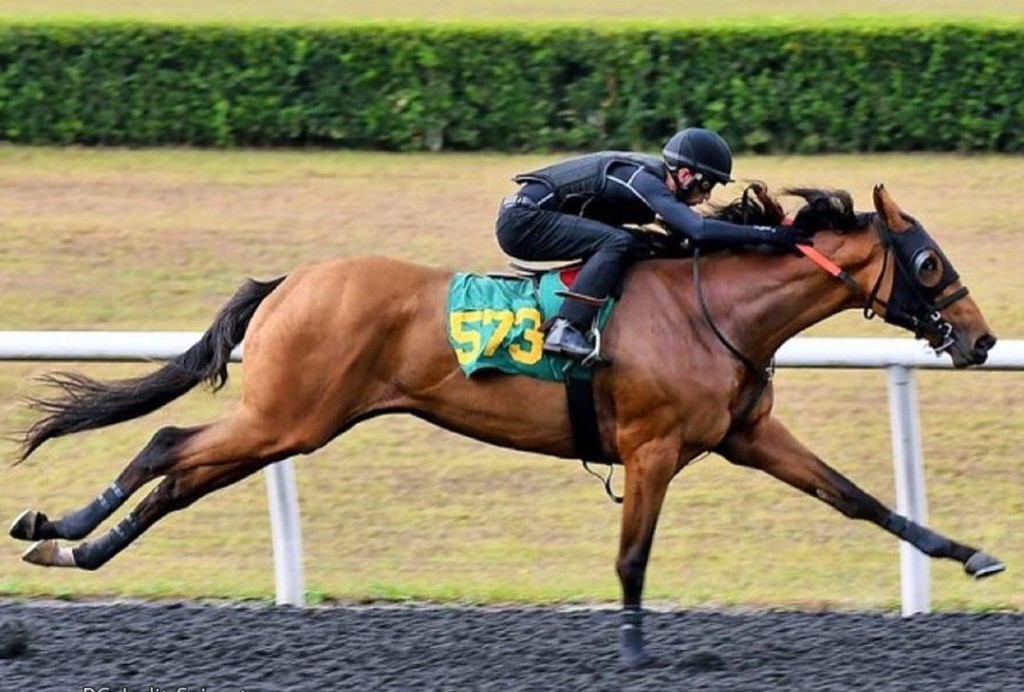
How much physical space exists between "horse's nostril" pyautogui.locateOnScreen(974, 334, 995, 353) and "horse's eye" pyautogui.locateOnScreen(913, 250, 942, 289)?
0.68 feet

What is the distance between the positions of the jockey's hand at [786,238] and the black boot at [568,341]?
65 centimetres

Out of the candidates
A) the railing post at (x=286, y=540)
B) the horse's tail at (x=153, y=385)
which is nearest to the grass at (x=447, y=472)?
the railing post at (x=286, y=540)

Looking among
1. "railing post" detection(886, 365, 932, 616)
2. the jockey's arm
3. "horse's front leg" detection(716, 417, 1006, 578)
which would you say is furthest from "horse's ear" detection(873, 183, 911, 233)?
"horse's front leg" detection(716, 417, 1006, 578)

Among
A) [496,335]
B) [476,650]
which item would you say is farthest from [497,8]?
[476,650]

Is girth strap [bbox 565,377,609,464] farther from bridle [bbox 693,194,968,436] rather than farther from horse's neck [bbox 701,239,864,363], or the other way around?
bridle [bbox 693,194,968,436]

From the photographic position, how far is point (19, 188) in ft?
46.3

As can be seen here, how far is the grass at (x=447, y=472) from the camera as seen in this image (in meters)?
7.27

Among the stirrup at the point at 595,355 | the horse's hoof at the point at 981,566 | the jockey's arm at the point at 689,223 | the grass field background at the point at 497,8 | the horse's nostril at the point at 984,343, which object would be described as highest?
the grass field background at the point at 497,8

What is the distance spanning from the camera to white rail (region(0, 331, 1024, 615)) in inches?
249

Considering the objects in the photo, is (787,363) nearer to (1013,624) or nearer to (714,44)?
(1013,624)

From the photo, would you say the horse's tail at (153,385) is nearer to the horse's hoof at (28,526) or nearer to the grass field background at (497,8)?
the horse's hoof at (28,526)

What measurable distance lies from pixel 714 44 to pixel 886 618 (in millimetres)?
8628

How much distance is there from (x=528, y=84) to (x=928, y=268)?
9.15 meters

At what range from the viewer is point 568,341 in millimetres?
5809
